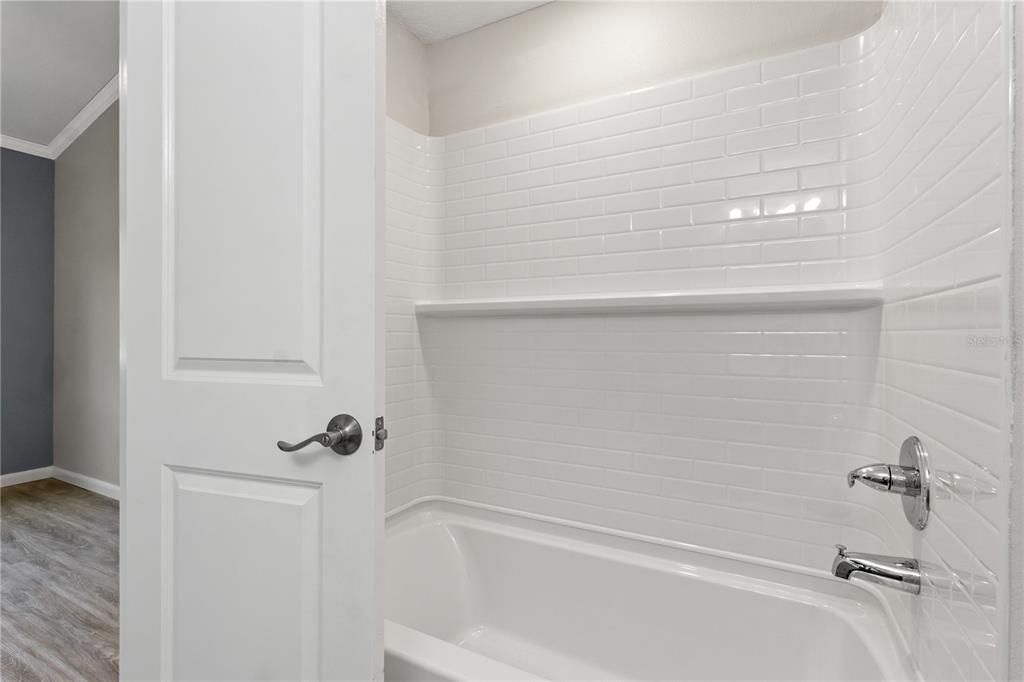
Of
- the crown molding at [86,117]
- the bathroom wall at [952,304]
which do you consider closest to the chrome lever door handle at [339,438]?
the bathroom wall at [952,304]

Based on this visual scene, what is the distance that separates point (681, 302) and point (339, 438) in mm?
1091

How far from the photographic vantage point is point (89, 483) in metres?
4.12

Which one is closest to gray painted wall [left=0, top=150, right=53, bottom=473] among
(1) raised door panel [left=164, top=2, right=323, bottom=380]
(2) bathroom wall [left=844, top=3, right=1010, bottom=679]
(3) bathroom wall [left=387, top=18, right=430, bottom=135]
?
(3) bathroom wall [left=387, top=18, right=430, bottom=135]

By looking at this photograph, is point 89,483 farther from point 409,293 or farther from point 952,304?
point 952,304

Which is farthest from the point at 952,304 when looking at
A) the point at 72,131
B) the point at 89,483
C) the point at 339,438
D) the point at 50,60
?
the point at 72,131

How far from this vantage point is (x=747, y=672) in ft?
4.81

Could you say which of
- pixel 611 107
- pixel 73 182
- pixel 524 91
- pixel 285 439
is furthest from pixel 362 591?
pixel 73 182

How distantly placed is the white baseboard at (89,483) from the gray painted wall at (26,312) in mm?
201

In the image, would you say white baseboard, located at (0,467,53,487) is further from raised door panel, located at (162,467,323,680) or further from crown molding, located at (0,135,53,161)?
raised door panel, located at (162,467,323,680)

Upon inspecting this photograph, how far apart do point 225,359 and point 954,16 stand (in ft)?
4.68

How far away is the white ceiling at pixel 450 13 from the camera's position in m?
1.94

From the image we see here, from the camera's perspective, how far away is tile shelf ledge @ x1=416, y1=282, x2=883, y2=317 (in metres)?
1.38

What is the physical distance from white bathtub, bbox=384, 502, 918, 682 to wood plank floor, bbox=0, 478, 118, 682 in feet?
4.08

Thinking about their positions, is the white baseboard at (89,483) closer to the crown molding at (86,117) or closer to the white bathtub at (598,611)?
the crown molding at (86,117)
